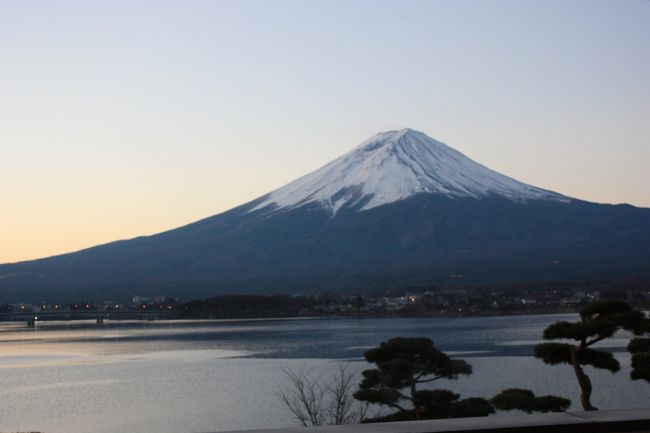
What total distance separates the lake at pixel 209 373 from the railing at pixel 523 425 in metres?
12.1

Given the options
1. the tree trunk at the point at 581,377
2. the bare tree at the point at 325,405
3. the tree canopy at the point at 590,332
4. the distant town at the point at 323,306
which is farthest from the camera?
the distant town at the point at 323,306

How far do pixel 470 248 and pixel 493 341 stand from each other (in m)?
47.4

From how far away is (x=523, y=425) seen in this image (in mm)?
2623

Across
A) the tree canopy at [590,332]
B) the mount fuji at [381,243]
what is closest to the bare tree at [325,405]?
the tree canopy at [590,332]

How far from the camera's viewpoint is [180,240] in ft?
302

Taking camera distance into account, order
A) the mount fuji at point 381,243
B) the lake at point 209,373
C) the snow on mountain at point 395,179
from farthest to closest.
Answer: the snow on mountain at point 395,179, the mount fuji at point 381,243, the lake at point 209,373

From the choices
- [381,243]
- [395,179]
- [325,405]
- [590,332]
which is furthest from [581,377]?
[395,179]

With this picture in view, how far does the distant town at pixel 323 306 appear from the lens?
59688 millimetres

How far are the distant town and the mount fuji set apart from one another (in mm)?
3370

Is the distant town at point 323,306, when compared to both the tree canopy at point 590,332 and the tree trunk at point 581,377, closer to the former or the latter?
the tree canopy at point 590,332

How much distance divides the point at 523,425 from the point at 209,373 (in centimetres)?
2594

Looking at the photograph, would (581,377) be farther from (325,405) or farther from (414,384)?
(325,405)

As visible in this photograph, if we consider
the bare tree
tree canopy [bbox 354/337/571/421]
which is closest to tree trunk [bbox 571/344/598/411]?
tree canopy [bbox 354/337/571/421]

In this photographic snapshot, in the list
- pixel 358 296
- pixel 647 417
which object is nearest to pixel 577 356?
pixel 647 417
